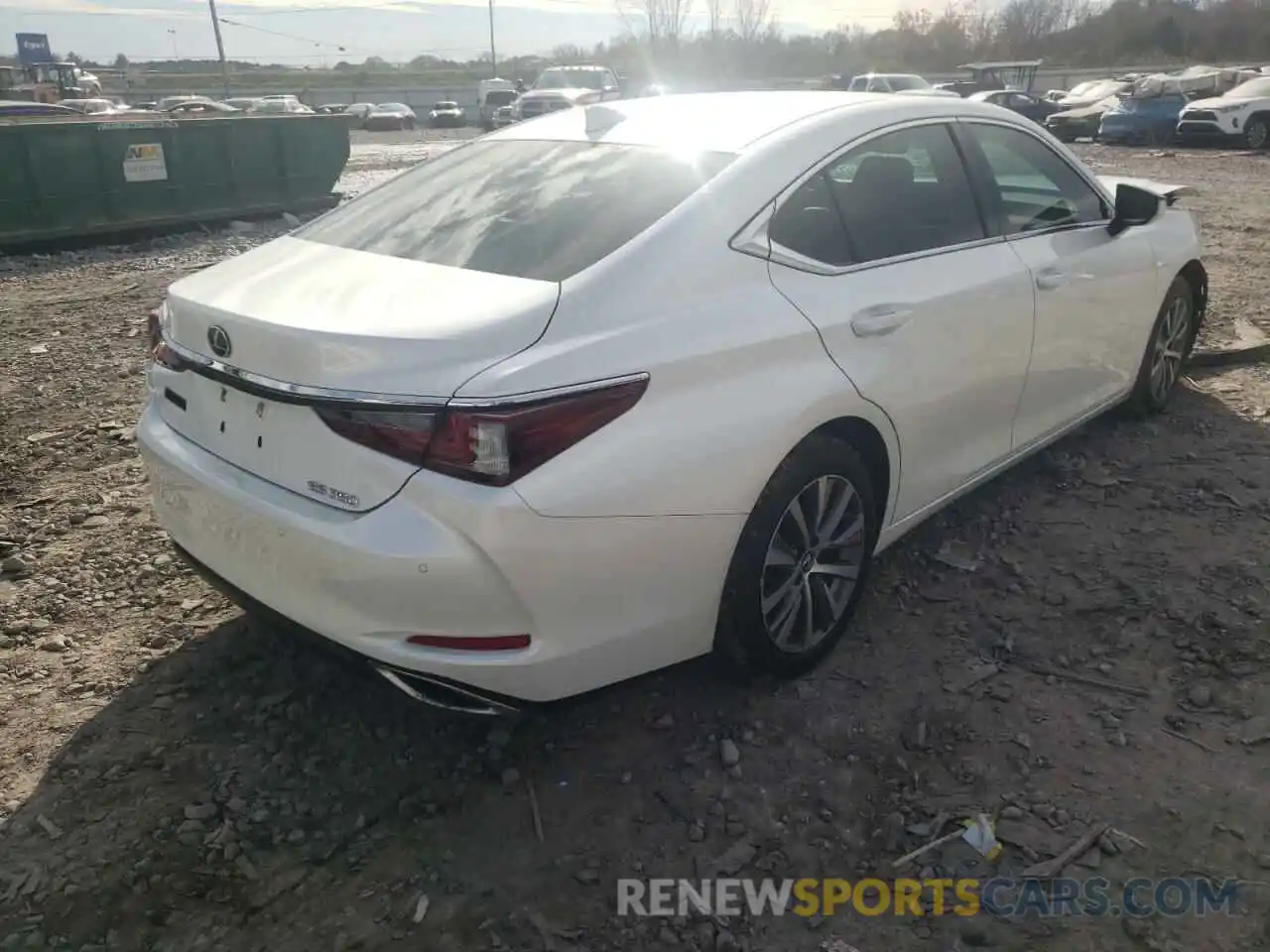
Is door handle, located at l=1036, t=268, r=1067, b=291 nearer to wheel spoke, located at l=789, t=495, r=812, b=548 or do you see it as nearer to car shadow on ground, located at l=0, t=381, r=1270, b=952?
car shadow on ground, located at l=0, t=381, r=1270, b=952

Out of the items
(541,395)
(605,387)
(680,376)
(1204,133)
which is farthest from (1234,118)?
(541,395)

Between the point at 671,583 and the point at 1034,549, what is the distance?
6.43 ft

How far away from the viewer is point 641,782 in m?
2.68

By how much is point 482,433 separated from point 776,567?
103cm

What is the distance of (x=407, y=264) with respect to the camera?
8.82 feet

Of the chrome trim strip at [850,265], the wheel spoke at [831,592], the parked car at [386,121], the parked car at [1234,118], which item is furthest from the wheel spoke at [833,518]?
the parked car at [386,121]

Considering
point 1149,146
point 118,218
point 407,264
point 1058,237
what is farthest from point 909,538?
point 1149,146

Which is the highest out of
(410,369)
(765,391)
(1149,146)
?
(410,369)

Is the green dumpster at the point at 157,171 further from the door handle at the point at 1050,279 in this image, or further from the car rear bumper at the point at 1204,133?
the car rear bumper at the point at 1204,133

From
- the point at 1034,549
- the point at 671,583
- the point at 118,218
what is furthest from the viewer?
the point at 118,218

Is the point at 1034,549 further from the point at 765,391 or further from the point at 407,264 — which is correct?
the point at 407,264

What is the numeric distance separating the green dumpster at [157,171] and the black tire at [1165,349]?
10583 millimetres

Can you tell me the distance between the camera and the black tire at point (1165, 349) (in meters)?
4.73

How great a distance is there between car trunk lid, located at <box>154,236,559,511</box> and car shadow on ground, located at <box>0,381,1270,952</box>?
1.70ft
